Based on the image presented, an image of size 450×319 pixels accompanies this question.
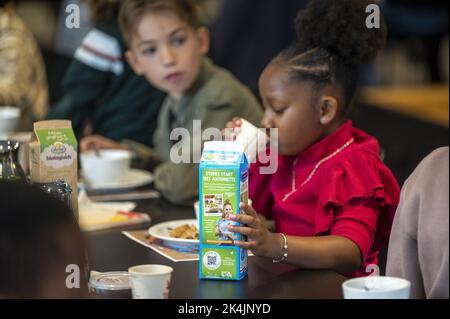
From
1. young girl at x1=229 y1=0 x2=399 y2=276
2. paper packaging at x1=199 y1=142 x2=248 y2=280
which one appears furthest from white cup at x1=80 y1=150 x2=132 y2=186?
paper packaging at x1=199 y1=142 x2=248 y2=280

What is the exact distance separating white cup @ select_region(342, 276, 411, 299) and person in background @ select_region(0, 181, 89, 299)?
43 cm

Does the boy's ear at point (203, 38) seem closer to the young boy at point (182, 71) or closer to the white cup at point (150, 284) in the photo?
the young boy at point (182, 71)

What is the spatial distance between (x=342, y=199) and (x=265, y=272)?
0.29 meters

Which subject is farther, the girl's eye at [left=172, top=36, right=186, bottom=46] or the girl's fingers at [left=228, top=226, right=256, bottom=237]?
the girl's eye at [left=172, top=36, right=186, bottom=46]

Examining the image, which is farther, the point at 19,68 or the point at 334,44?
the point at 19,68

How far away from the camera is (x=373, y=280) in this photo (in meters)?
1.42

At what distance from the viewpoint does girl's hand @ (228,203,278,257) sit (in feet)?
5.11

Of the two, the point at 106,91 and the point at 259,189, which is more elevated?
the point at 106,91

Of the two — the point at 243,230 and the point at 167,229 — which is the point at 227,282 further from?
the point at 167,229

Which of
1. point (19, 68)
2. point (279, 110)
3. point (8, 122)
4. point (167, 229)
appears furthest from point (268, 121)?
point (19, 68)

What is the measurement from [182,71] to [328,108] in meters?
0.74

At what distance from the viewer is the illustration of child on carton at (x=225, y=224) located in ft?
5.16

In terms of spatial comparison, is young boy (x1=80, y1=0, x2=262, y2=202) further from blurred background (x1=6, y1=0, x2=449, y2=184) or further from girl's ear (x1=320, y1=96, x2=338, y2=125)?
girl's ear (x1=320, y1=96, x2=338, y2=125)

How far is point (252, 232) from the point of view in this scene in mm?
1571
